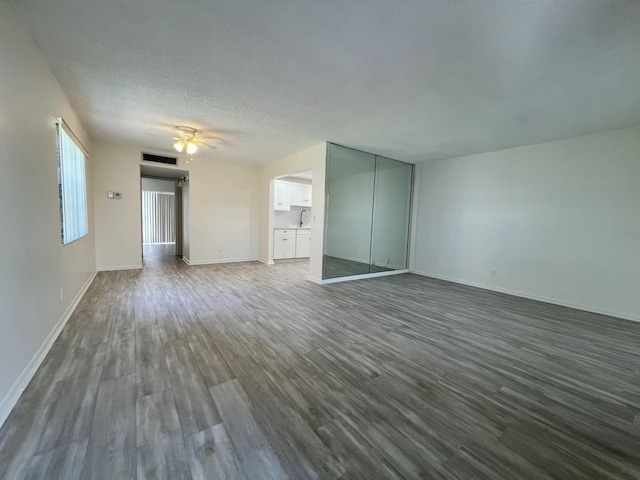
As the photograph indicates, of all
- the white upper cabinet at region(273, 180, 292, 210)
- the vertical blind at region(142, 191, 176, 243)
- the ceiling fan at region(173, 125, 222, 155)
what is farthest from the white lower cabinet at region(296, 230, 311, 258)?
the vertical blind at region(142, 191, 176, 243)

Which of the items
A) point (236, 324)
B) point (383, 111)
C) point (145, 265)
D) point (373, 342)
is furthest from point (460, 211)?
point (145, 265)

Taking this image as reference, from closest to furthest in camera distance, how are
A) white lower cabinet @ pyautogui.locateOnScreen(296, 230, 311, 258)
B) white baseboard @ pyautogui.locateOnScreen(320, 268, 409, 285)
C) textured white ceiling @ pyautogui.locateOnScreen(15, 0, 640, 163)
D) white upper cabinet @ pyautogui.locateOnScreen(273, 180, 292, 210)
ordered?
textured white ceiling @ pyautogui.locateOnScreen(15, 0, 640, 163), white baseboard @ pyautogui.locateOnScreen(320, 268, 409, 285), white upper cabinet @ pyautogui.locateOnScreen(273, 180, 292, 210), white lower cabinet @ pyautogui.locateOnScreen(296, 230, 311, 258)

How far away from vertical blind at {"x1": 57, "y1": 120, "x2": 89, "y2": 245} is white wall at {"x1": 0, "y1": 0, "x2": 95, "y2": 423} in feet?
0.63

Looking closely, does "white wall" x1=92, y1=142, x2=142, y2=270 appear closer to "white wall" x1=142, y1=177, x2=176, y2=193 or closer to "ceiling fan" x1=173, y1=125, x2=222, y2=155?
"ceiling fan" x1=173, y1=125, x2=222, y2=155

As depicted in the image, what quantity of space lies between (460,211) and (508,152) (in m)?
1.36

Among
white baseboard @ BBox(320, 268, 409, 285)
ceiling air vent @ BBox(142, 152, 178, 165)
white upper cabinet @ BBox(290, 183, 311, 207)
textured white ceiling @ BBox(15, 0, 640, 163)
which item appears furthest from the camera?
white upper cabinet @ BBox(290, 183, 311, 207)

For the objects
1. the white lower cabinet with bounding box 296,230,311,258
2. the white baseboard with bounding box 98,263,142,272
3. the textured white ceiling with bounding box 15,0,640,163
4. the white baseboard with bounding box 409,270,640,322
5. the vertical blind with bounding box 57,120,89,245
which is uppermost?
the textured white ceiling with bounding box 15,0,640,163

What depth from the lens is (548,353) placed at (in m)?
2.58

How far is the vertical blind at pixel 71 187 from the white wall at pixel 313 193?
3.58 m

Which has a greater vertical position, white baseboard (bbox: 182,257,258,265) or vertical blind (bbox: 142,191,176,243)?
vertical blind (bbox: 142,191,176,243)

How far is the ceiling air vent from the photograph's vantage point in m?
5.76

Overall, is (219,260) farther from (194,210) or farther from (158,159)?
(158,159)

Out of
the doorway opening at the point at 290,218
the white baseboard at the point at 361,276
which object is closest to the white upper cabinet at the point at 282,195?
the doorway opening at the point at 290,218

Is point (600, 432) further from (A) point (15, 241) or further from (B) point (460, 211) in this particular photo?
(B) point (460, 211)
